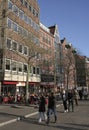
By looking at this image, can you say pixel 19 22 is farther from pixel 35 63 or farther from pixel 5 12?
pixel 5 12

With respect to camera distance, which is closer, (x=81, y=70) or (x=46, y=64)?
(x=46, y=64)

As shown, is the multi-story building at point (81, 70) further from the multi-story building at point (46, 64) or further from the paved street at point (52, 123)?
the paved street at point (52, 123)

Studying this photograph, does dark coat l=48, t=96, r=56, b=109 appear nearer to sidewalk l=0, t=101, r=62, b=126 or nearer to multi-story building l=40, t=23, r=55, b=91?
sidewalk l=0, t=101, r=62, b=126

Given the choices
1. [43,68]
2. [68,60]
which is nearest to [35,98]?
[43,68]

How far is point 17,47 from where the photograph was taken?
45781mm

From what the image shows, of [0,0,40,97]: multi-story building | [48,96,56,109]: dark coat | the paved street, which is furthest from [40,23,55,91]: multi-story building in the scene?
[48,96,56,109]: dark coat

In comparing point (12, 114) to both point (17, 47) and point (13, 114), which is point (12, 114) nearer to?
point (13, 114)

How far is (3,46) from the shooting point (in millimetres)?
40188

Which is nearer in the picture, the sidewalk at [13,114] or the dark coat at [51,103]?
the dark coat at [51,103]

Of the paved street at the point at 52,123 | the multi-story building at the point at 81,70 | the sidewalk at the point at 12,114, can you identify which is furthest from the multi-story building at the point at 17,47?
the multi-story building at the point at 81,70

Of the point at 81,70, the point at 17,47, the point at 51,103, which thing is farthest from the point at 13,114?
the point at 81,70

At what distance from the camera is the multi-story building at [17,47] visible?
3812cm

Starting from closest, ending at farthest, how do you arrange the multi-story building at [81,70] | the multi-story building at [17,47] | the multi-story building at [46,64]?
the multi-story building at [17,47] → the multi-story building at [46,64] → the multi-story building at [81,70]

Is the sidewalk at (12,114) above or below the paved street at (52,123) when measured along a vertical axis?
above
